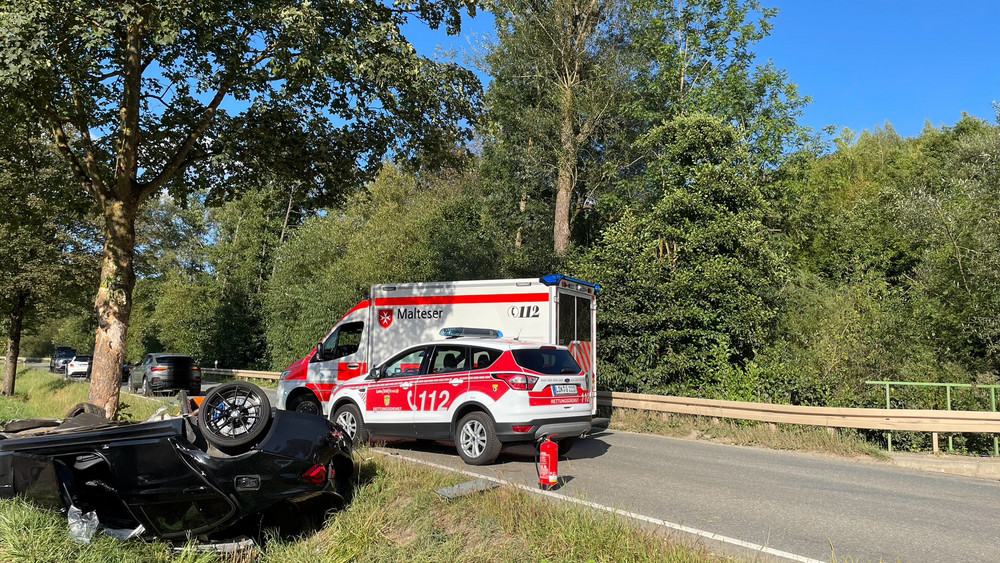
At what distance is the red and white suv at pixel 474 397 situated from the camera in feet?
28.1

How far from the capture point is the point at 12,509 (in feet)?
14.3

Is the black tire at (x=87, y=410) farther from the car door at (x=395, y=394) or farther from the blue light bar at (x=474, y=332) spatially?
the blue light bar at (x=474, y=332)

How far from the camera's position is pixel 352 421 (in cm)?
1023

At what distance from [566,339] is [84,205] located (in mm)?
9309

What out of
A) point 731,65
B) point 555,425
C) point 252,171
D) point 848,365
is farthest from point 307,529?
point 731,65

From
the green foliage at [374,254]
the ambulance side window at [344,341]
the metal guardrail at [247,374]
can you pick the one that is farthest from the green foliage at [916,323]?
the metal guardrail at [247,374]

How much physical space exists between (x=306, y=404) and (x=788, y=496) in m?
8.50

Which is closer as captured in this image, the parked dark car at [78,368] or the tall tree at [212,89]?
the tall tree at [212,89]

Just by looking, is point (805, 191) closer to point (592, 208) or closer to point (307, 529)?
point (592, 208)

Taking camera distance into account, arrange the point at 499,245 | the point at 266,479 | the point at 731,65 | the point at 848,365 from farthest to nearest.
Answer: the point at 731,65
the point at 499,245
the point at 848,365
the point at 266,479

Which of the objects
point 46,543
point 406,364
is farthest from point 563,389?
point 46,543

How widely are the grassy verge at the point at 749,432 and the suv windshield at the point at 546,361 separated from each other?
4507 mm

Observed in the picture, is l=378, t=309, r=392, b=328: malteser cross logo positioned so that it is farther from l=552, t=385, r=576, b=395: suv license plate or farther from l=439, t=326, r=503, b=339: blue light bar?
l=552, t=385, r=576, b=395: suv license plate

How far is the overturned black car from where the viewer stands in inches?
179
